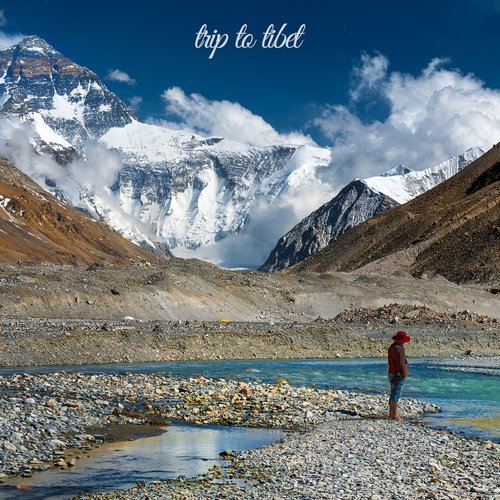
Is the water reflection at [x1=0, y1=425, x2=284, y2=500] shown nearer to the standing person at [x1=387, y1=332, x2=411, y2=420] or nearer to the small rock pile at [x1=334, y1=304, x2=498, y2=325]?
the standing person at [x1=387, y1=332, x2=411, y2=420]

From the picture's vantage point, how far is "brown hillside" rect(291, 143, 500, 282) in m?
132

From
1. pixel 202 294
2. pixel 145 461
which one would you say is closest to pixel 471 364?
pixel 145 461

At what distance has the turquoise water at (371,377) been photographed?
26.6m

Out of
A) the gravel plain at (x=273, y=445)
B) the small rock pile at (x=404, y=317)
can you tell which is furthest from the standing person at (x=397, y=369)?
the small rock pile at (x=404, y=317)

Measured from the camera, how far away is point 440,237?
495 feet

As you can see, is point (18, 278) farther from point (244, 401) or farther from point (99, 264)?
point (244, 401)

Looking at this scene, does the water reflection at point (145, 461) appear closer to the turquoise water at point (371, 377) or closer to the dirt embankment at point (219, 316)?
the turquoise water at point (371, 377)

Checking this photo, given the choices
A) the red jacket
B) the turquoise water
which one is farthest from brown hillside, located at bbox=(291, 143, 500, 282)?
the red jacket

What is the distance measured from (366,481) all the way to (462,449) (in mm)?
4607

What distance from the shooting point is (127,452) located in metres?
19.2

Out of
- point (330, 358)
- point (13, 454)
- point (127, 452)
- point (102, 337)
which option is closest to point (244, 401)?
point (127, 452)

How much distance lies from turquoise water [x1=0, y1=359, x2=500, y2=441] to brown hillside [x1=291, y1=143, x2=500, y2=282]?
81.9m

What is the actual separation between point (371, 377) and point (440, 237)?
382 feet

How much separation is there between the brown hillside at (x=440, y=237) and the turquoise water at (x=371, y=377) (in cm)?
8185
